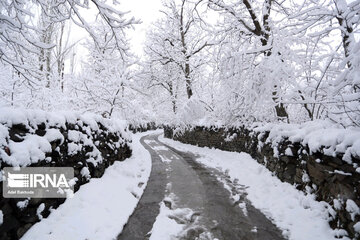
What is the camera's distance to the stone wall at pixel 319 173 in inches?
112

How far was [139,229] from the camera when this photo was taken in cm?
343

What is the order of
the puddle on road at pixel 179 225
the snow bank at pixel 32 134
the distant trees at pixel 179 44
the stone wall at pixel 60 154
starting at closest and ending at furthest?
the stone wall at pixel 60 154
the snow bank at pixel 32 134
the puddle on road at pixel 179 225
the distant trees at pixel 179 44

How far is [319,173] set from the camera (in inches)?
144

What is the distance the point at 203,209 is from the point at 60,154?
2.93 meters

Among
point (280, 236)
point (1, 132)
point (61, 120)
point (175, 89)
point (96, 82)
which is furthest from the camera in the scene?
point (175, 89)

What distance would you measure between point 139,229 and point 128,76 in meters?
8.13

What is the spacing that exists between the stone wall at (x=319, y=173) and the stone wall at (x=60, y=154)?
4.35 metres

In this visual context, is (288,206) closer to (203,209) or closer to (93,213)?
(203,209)

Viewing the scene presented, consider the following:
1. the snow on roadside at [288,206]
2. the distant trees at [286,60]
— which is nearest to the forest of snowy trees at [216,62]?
the distant trees at [286,60]

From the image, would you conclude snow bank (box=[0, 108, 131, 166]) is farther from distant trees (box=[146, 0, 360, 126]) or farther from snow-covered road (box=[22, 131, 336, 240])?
distant trees (box=[146, 0, 360, 126])

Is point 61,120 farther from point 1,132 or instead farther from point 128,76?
point 128,76

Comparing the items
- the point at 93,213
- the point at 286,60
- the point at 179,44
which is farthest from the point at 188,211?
the point at 179,44

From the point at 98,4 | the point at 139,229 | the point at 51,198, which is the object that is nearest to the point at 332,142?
the point at 139,229

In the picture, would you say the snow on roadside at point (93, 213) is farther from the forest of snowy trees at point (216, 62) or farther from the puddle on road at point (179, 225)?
the forest of snowy trees at point (216, 62)
